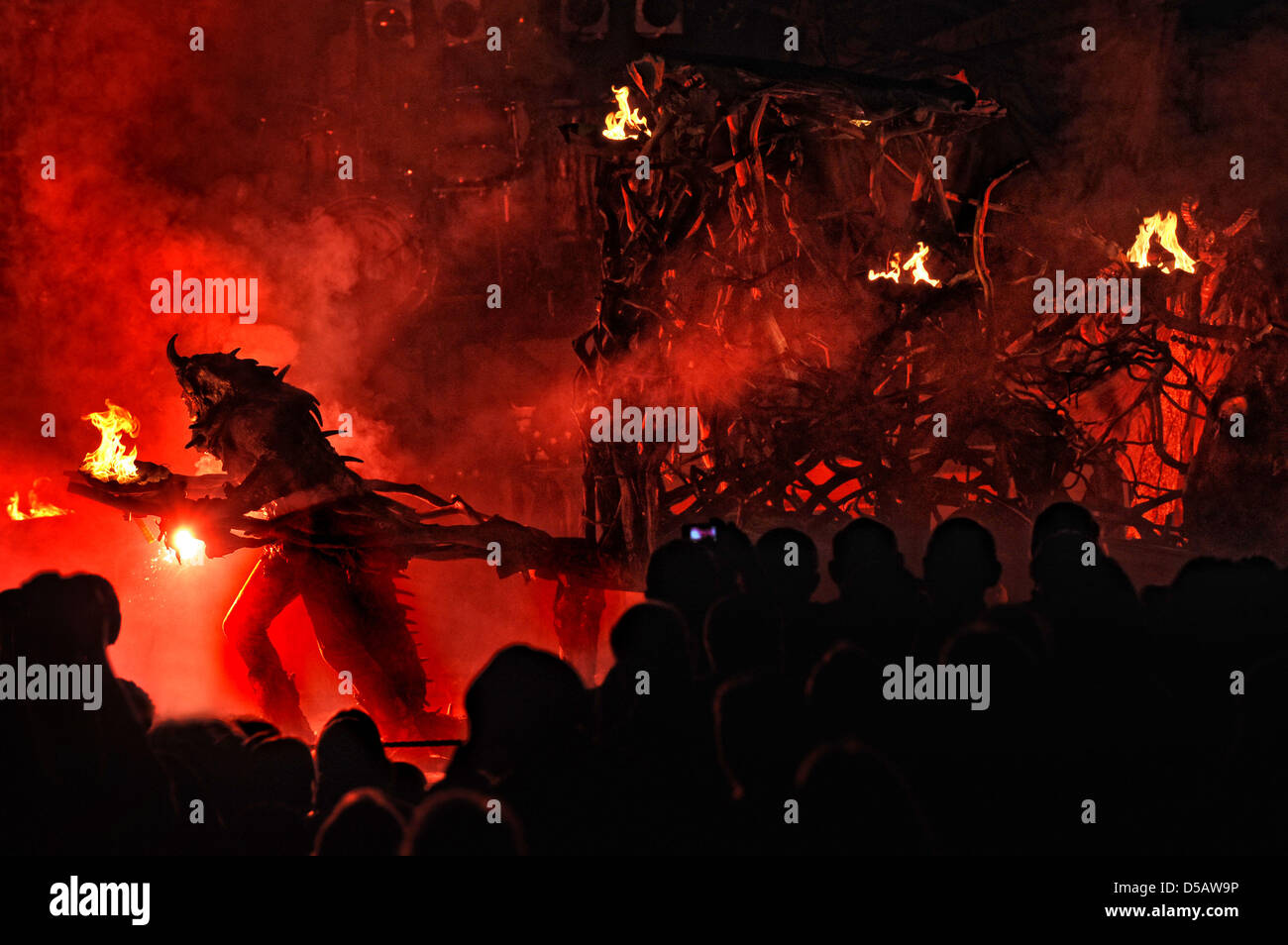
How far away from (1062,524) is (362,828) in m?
2.83

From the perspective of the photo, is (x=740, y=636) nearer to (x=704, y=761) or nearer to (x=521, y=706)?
(x=704, y=761)

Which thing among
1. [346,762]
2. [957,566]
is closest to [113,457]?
[346,762]

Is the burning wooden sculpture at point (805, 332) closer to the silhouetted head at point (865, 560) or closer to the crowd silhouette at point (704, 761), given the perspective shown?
the silhouetted head at point (865, 560)

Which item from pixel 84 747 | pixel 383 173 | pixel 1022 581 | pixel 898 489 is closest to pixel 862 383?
pixel 898 489

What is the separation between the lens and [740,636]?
410cm

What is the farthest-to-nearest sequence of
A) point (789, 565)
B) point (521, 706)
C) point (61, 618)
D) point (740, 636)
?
1. point (789, 565)
2. point (740, 636)
3. point (61, 618)
4. point (521, 706)

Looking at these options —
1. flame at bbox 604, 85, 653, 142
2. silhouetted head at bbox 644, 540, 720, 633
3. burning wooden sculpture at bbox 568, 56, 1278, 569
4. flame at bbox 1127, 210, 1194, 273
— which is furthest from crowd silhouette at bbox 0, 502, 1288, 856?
flame at bbox 1127, 210, 1194, 273

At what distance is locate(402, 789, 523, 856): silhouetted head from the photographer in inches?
131

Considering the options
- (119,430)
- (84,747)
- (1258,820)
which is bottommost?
(1258,820)

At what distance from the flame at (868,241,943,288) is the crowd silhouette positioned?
3.71 m

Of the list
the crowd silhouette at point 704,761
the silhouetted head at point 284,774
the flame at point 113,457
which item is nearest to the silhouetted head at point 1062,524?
the crowd silhouette at point 704,761
